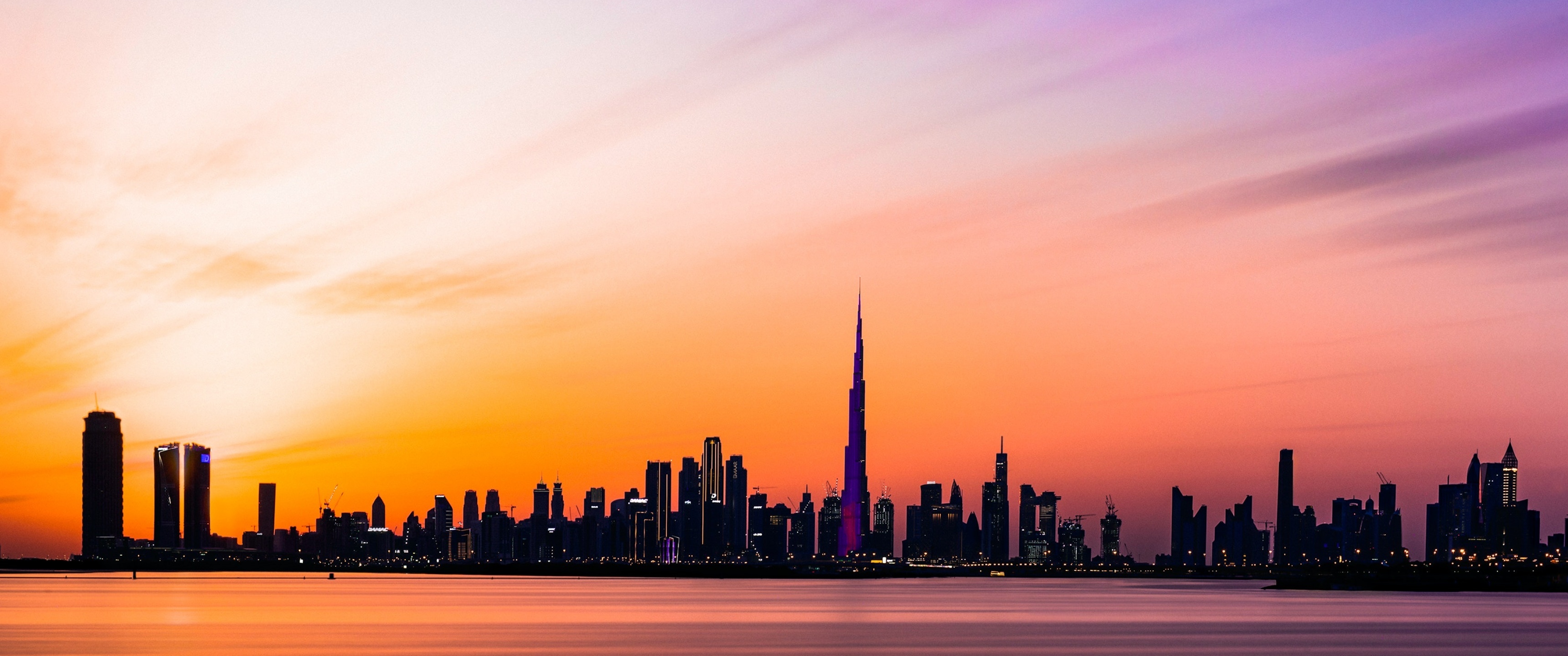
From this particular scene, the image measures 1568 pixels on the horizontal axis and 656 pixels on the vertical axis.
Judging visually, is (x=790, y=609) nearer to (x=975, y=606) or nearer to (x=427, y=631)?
(x=975, y=606)

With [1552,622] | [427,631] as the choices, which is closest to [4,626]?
[427,631]

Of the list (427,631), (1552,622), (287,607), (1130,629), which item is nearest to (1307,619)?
(1552,622)

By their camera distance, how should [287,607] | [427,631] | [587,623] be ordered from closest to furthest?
[427,631], [587,623], [287,607]

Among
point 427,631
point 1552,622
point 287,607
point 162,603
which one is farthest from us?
point 162,603

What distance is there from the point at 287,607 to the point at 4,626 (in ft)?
167

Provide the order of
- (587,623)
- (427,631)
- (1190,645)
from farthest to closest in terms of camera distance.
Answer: (587,623) < (427,631) < (1190,645)

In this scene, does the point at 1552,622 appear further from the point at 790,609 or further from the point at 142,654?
the point at 142,654

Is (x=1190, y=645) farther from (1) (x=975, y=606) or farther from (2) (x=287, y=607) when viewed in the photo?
(2) (x=287, y=607)

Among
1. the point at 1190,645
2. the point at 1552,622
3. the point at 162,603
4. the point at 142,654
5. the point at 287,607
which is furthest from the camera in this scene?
the point at 162,603

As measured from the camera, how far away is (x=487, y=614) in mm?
150500

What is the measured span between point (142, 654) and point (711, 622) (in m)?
55.7

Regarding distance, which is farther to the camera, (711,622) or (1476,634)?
(711,622)

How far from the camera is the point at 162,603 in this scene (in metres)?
184

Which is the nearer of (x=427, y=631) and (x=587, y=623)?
(x=427, y=631)
